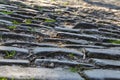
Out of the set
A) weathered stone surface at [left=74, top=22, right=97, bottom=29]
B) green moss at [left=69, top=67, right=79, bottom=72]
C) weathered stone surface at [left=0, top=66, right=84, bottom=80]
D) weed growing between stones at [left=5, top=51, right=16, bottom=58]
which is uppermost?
weed growing between stones at [left=5, top=51, right=16, bottom=58]

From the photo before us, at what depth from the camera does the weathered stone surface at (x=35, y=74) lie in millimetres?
2496

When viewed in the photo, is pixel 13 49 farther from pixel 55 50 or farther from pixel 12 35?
pixel 12 35

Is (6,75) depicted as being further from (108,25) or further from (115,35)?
(108,25)

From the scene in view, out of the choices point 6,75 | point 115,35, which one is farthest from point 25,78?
point 115,35

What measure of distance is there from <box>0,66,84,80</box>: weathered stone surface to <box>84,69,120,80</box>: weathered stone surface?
0.09 meters

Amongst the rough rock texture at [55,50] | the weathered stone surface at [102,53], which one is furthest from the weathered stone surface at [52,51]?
the weathered stone surface at [102,53]

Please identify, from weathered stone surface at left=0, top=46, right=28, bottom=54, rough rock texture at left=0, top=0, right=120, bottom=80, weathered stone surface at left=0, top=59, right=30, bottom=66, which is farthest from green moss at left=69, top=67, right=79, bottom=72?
weathered stone surface at left=0, top=46, right=28, bottom=54

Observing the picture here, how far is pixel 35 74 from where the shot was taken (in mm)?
2570

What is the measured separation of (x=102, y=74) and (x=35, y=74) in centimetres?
55

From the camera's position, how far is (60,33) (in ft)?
13.7

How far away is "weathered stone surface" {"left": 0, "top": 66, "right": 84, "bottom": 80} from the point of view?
2.50 meters

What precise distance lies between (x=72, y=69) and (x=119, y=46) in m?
1.26

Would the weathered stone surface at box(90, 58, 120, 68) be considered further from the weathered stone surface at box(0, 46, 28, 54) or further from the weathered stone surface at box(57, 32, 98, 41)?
the weathered stone surface at box(57, 32, 98, 41)

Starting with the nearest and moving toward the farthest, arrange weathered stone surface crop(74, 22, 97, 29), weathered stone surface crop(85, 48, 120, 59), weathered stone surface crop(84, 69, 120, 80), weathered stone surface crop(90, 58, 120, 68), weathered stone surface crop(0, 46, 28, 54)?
weathered stone surface crop(84, 69, 120, 80)
weathered stone surface crop(90, 58, 120, 68)
weathered stone surface crop(0, 46, 28, 54)
weathered stone surface crop(85, 48, 120, 59)
weathered stone surface crop(74, 22, 97, 29)
